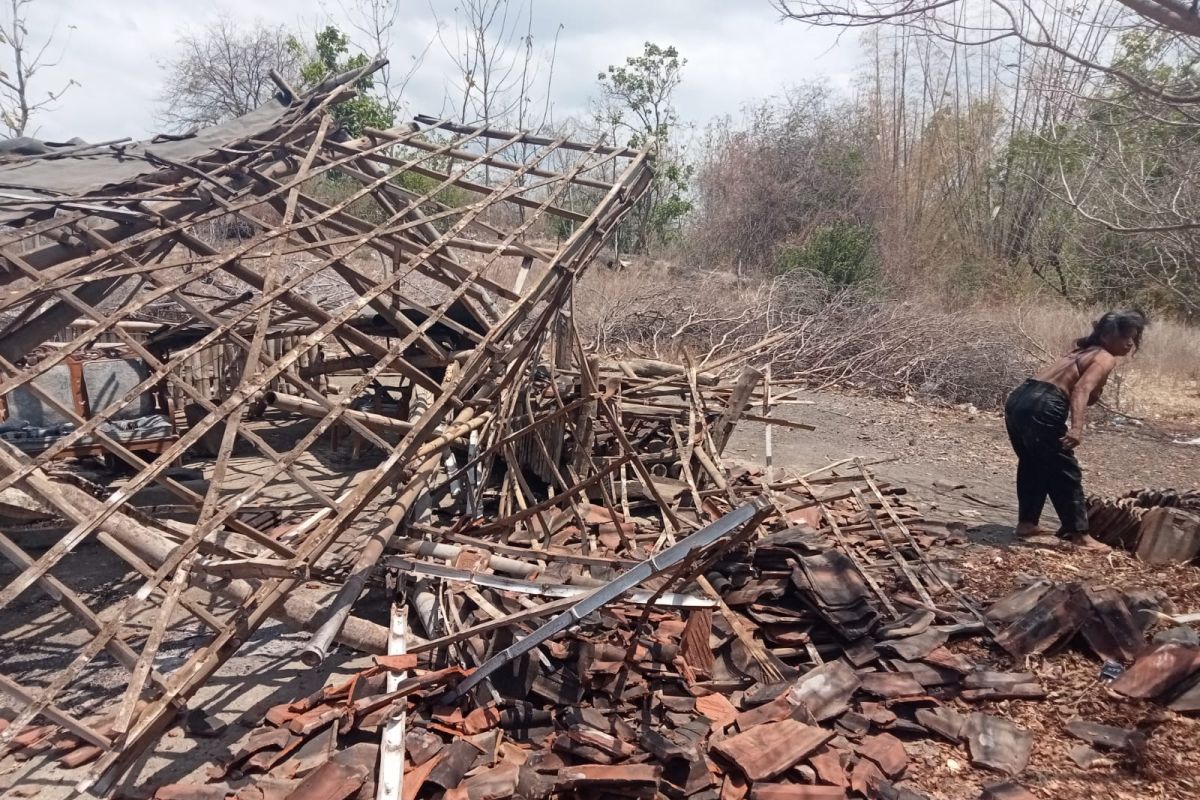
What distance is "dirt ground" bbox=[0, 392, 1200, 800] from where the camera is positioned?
3.12 metres

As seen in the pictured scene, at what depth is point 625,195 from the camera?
562 cm

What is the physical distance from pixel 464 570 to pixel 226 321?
2.38 metres

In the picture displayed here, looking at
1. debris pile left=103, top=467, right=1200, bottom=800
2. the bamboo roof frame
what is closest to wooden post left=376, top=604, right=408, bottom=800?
debris pile left=103, top=467, right=1200, bottom=800

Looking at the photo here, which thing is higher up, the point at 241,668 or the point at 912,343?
the point at 912,343

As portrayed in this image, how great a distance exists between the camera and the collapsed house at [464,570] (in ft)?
9.87

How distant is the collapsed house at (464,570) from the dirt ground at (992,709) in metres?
0.10

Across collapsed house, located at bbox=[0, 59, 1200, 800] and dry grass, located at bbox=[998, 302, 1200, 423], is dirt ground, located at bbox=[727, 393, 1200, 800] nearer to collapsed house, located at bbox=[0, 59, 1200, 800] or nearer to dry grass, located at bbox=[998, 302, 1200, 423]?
collapsed house, located at bbox=[0, 59, 1200, 800]

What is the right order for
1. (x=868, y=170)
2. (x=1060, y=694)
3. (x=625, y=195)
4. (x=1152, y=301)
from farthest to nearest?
1. (x=868, y=170)
2. (x=1152, y=301)
3. (x=625, y=195)
4. (x=1060, y=694)

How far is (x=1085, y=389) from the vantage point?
5.36 metres

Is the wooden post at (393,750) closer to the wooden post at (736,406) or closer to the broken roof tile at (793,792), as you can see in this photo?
the broken roof tile at (793,792)

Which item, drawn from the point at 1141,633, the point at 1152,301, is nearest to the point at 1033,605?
the point at 1141,633

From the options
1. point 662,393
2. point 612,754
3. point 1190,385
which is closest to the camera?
point 612,754

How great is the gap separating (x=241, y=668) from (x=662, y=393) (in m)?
4.24

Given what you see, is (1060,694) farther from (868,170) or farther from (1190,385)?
(868,170)
